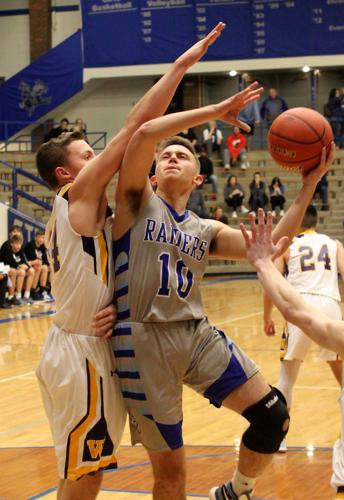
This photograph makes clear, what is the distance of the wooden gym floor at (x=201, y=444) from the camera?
5.64 metres

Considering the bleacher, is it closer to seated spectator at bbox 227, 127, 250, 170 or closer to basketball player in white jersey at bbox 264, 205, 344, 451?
seated spectator at bbox 227, 127, 250, 170

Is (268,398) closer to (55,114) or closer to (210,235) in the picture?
(210,235)

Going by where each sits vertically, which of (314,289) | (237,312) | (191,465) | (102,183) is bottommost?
(237,312)

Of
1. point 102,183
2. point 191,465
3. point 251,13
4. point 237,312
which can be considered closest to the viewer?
point 102,183

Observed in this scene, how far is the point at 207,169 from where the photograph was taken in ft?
71.2

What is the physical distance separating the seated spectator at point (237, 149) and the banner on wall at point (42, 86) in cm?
496

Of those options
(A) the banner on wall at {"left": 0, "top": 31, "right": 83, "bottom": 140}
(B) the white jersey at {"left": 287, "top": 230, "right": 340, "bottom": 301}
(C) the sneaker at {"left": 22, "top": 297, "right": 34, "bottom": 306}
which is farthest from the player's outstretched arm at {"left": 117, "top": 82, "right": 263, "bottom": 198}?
(A) the banner on wall at {"left": 0, "top": 31, "right": 83, "bottom": 140}

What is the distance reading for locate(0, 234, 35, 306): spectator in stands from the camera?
51.9 ft

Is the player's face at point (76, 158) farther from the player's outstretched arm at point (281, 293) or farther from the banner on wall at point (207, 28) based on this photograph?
the banner on wall at point (207, 28)

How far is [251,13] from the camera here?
76.6 ft

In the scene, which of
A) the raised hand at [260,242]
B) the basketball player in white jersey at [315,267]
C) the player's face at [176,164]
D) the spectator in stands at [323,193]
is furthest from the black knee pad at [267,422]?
the spectator in stands at [323,193]

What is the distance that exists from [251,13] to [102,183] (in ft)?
66.4

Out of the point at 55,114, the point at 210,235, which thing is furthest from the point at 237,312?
the point at 55,114

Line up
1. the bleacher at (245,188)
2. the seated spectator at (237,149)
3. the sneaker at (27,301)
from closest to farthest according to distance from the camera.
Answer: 1. the sneaker at (27,301)
2. the bleacher at (245,188)
3. the seated spectator at (237,149)
